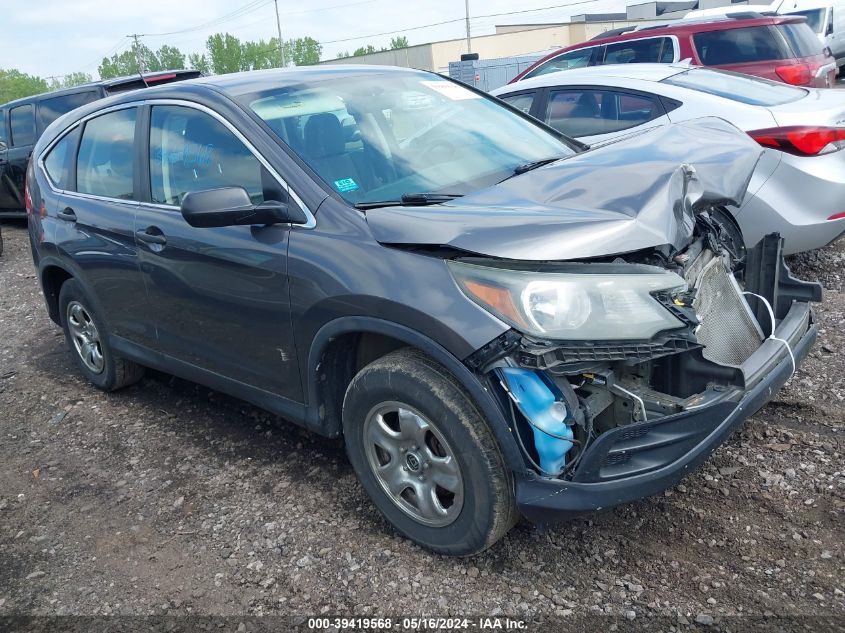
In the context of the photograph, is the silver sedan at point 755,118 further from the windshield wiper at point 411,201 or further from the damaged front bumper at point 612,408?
the windshield wiper at point 411,201

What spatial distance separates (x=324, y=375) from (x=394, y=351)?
0.39 metres

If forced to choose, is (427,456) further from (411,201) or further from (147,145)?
(147,145)

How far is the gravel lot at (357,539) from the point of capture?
8.78 feet

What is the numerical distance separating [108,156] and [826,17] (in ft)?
58.9

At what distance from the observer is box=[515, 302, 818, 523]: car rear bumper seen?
2455 mm

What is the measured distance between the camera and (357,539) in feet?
10.3

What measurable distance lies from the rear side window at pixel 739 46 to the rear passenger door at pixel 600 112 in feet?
11.7

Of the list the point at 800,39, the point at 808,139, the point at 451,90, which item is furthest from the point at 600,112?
the point at 800,39

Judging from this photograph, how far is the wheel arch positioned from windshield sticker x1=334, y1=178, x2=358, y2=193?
56 centimetres

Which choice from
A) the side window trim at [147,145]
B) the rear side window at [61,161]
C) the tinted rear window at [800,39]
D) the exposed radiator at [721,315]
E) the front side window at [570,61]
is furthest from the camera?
the front side window at [570,61]

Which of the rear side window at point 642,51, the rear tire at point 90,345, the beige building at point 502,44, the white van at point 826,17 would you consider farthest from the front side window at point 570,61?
the beige building at point 502,44

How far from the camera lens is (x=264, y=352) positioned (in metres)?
3.36

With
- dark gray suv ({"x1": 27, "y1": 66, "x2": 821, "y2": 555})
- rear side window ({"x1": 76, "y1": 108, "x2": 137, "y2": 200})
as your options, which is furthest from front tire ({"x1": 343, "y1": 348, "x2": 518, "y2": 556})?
rear side window ({"x1": 76, "y1": 108, "x2": 137, "y2": 200})

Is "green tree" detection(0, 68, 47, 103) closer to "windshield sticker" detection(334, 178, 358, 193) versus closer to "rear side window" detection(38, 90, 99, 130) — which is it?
"rear side window" detection(38, 90, 99, 130)
